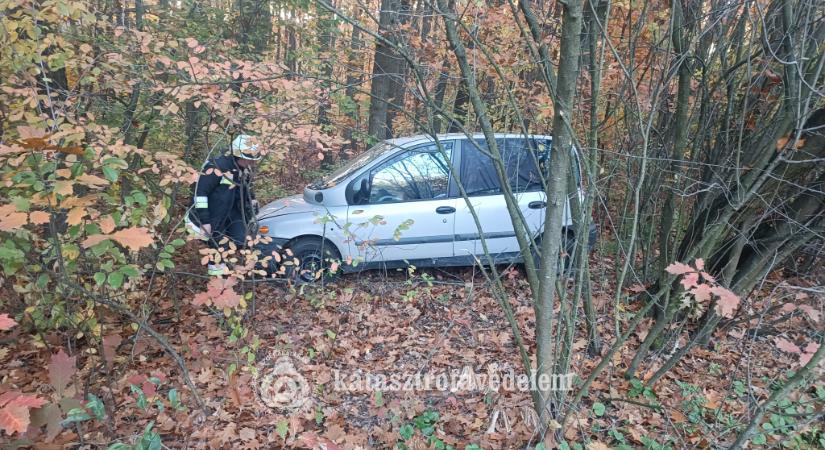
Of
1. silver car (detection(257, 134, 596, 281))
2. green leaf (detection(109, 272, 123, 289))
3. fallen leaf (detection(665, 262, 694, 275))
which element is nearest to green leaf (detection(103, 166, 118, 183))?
green leaf (detection(109, 272, 123, 289))

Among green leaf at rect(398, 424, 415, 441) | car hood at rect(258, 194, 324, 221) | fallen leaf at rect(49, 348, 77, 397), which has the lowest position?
green leaf at rect(398, 424, 415, 441)

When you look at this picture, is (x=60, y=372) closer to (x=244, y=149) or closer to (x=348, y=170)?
(x=244, y=149)

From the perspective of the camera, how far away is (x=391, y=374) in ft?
12.0

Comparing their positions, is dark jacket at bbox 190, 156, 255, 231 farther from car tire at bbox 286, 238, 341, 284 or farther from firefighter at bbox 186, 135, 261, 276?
car tire at bbox 286, 238, 341, 284

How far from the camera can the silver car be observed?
4922 mm

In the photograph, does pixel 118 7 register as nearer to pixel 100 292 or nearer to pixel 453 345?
pixel 100 292

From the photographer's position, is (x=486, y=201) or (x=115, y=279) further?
(x=486, y=201)

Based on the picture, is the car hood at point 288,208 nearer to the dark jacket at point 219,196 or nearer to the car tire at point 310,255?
the car tire at point 310,255

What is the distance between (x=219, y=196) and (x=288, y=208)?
937mm

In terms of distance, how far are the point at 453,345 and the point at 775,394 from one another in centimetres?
241

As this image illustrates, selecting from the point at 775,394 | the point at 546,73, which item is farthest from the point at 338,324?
the point at 775,394

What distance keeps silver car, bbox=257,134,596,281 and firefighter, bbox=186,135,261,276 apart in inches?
16.5

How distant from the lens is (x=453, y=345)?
13.4ft

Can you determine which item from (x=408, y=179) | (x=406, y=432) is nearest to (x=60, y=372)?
(x=406, y=432)
